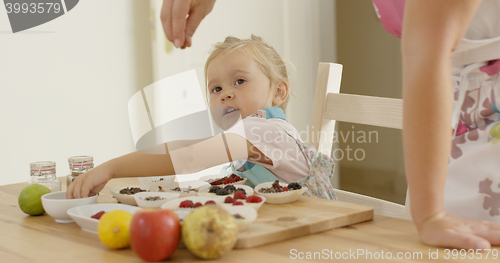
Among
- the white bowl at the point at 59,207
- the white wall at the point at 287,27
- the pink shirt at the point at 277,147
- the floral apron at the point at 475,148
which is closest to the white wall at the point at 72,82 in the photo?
the white wall at the point at 287,27

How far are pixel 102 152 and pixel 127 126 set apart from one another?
0.22m

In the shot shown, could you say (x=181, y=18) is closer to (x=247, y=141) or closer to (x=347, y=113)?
(x=247, y=141)

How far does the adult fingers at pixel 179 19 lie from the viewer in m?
0.90

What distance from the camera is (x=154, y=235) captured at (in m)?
0.57

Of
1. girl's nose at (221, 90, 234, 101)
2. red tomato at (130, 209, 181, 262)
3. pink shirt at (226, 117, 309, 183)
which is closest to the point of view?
red tomato at (130, 209, 181, 262)

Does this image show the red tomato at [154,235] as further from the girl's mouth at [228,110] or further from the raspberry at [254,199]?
the girl's mouth at [228,110]

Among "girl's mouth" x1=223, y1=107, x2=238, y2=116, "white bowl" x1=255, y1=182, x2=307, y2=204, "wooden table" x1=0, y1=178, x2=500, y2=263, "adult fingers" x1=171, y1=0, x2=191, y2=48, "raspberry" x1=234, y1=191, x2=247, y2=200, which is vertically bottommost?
"wooden table" x1=0, y1=178, x2=500, y2=263

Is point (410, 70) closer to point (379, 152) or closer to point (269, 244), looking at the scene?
point (269, 244)

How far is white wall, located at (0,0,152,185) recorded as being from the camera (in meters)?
2.46

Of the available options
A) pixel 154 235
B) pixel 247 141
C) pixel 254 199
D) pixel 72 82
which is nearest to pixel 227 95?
pixel 247 141

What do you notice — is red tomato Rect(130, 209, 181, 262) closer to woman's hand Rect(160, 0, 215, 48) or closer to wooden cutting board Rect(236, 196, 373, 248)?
wooden cutting board Rect(236, 196, 373, 248)

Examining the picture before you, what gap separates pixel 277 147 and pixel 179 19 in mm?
451

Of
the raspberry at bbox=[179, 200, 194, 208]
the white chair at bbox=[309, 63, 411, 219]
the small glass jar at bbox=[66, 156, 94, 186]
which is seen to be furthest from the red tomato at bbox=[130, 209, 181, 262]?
the white chair at bbox=[309, 63, 411, 219]

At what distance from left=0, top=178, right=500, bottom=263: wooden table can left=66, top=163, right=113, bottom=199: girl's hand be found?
14 cm
